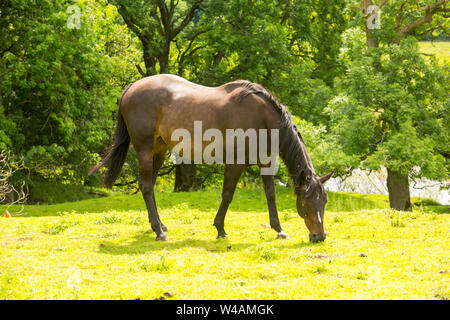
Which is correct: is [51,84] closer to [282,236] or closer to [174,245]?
[174,245]

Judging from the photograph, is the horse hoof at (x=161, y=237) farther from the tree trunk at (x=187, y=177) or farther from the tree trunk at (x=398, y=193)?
the tree trunk at (x=187, y=177)

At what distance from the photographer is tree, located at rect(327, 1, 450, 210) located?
1470 centimetres

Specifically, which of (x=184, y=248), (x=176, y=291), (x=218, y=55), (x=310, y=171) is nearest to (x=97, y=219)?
(x=184, y=248)

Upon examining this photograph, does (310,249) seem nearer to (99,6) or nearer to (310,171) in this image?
(310,171)

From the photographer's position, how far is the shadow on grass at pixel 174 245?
8.27 metres

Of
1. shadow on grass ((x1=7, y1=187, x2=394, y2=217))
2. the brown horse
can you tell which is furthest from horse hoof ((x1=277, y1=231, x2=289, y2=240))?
shadow on grass ((x1=7, y1=187, x2=394, y2=217))

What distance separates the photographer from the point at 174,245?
8.74 meters

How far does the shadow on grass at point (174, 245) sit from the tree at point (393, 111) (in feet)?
22.9

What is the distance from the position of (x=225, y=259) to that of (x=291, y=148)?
93.5 inches

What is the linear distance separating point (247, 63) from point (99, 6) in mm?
5950

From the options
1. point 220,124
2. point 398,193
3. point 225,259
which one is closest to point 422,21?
point 398,193

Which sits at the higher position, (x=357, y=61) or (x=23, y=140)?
(x=357, y=61)

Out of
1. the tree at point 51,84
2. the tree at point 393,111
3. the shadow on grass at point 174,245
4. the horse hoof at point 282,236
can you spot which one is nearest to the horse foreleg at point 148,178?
the shadow on grass at point 174,245

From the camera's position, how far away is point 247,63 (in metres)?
19.4
